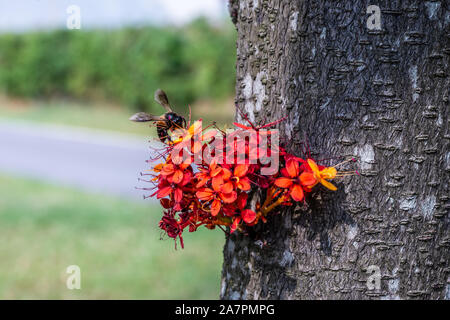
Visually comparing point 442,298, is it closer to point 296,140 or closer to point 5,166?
point 296,140

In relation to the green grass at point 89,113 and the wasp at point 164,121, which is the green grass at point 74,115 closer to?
the green grass at point 89,113

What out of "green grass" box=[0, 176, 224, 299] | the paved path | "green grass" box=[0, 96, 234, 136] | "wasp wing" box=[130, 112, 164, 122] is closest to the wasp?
"wasp wing" box=[130, 112, 164, 122]

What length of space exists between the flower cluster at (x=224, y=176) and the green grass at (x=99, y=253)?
241cm

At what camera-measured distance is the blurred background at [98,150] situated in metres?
4.20

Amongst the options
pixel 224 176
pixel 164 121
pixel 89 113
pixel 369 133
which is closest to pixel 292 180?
pixel 224 176

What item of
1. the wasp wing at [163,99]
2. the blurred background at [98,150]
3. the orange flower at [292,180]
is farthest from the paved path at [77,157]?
the orange flower at [292,180]

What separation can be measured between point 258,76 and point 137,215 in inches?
162

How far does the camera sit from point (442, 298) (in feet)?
5.38

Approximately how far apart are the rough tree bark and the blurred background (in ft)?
1.90

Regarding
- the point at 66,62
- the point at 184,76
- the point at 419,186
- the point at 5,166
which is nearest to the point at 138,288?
the point at 419,186

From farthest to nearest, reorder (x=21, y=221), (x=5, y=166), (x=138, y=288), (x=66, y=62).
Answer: (x=66, y=62) → (x=5, y=166) → (x=21, y=221) → (x=138, y=288)

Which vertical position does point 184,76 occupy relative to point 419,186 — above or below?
above

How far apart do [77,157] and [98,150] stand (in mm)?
637

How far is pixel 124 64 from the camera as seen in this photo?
12469 mm
